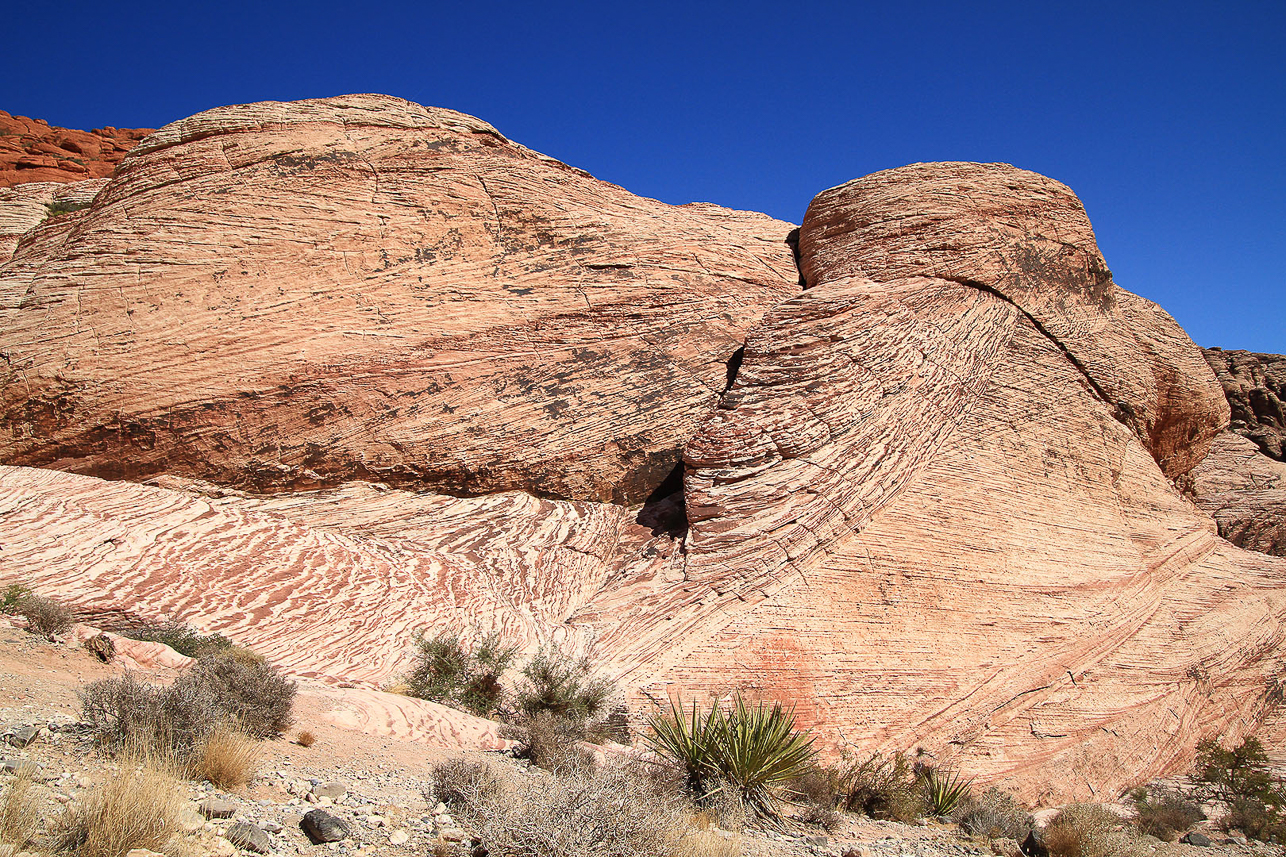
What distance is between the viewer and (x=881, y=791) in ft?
25.9

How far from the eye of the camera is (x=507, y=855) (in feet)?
14.2

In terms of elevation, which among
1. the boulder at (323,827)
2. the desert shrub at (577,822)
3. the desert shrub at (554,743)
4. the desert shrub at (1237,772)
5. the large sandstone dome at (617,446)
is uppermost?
the large sandstone dome at (617,446)

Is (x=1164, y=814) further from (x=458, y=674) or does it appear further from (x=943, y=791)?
(x=458, y=674)

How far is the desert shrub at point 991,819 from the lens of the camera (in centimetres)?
761

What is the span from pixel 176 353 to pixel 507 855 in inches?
390

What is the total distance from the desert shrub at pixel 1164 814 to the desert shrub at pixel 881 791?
3.13 metres

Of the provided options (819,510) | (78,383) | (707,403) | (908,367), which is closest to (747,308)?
(707,403)

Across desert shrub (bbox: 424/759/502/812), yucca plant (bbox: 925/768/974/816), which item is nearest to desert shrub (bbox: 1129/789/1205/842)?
yucca plant (bbox: 925/768/974/816)

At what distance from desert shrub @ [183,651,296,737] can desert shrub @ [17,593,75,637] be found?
6.07 feet

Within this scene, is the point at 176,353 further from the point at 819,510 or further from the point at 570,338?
the point at 819,510

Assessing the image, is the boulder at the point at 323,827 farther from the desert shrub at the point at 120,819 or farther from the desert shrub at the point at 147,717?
the desert shrub at the point at 147,717

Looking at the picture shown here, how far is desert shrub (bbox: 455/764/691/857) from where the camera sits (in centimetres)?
437

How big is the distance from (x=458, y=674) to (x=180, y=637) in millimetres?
2860

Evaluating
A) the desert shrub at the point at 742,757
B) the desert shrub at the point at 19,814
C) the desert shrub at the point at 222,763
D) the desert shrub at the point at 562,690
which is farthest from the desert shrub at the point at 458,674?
the desert shrub at the point at 19,814
